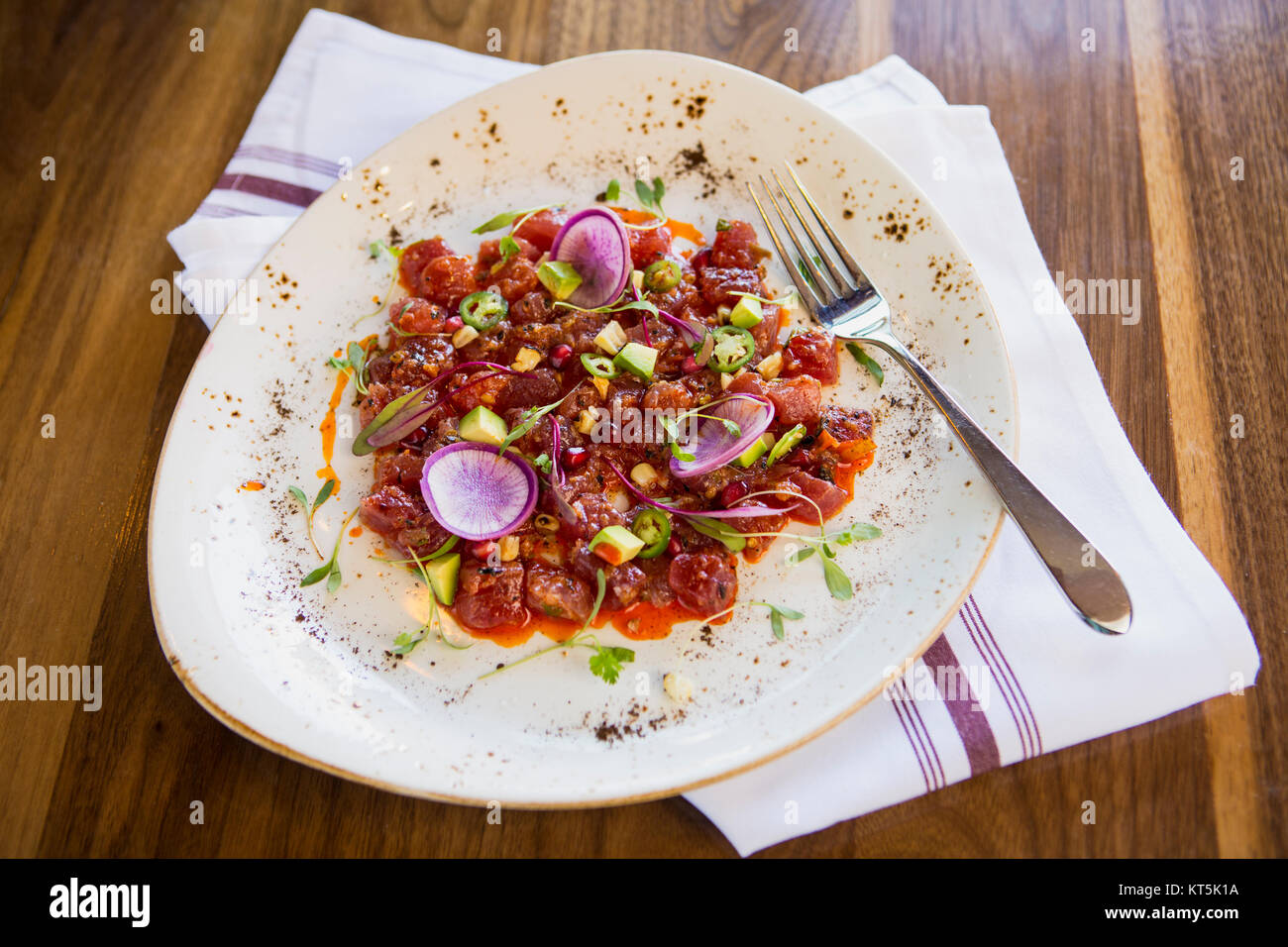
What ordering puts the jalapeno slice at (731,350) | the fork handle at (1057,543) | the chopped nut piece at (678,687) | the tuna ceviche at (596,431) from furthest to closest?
the jalapeno slice at (731,350), the tuna ceviche at (596,431), the chopped nut piece at (678,687), the fork handle at (1057,543)

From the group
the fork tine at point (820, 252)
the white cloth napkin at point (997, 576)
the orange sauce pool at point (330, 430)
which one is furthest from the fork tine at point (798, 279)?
the orange sauce pool at point (330, 430)

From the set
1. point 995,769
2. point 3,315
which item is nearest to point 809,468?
point 995,769

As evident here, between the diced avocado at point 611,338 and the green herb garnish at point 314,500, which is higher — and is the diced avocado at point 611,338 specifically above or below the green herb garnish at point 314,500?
above

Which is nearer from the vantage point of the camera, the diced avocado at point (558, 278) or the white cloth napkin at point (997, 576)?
the white cloth napkin at point (997, 576)

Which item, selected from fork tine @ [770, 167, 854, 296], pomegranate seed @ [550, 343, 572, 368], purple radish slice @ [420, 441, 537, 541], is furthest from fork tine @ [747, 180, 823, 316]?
purple radish slice @ [420, 441, 537, 541]

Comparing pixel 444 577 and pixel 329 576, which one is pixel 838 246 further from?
pixel 329 576

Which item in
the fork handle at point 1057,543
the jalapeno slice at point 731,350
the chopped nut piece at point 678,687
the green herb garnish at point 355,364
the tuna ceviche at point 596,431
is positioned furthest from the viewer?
the green herb garnish at point 355,364

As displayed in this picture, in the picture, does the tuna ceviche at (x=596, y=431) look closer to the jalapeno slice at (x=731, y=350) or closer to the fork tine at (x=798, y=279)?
the jalapeno slice at (x=731, y=350)
